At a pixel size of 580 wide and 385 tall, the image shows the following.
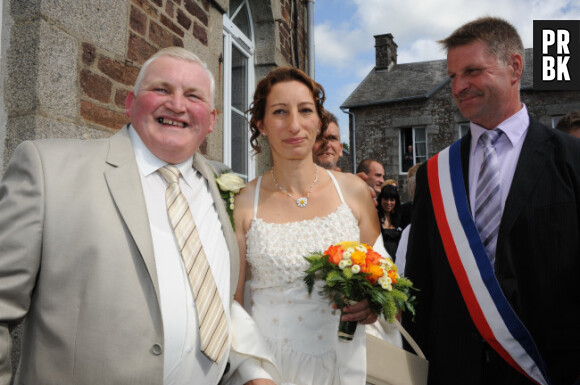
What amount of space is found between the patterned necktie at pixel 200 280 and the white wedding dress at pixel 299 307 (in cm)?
49

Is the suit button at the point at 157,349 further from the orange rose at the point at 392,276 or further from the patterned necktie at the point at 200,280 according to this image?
the orange rose at the point at 392,276

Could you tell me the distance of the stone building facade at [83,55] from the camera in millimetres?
2467

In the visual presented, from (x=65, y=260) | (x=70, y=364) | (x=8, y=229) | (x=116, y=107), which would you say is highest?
(x=116, y=107)

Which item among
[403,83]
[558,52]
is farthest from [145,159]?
[403,83]

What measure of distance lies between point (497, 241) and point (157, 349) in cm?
153

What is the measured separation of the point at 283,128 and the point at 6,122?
1.54m

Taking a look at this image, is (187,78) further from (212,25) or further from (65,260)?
(212,25)

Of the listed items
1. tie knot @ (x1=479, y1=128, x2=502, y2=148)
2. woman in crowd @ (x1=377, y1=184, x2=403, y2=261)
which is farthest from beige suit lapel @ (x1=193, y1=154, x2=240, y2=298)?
woman in crowd @ (x1=377, y1=184, x2=403, y2=261)

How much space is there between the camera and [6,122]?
2.49m

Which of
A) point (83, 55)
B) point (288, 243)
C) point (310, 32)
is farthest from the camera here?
point (310, 32)

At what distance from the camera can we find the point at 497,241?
2.05 m

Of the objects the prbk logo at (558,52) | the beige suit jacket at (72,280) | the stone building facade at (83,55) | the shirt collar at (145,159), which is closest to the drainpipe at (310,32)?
the stone building facade at (83,55)

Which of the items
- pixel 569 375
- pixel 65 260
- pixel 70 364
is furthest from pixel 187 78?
pixel 569 375

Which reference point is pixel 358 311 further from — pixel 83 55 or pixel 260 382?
pixel 83 55
